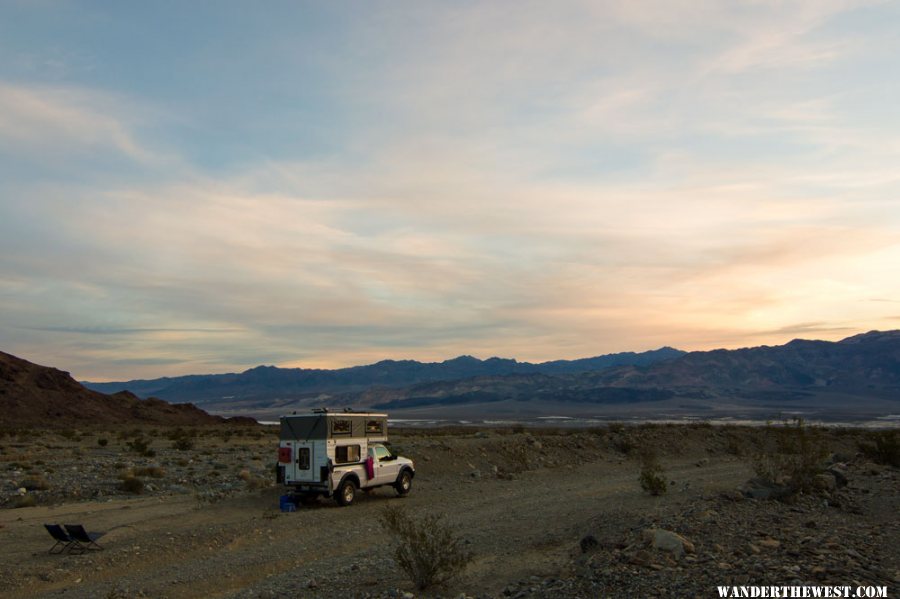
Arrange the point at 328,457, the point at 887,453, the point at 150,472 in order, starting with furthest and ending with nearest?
the point at 150,472 < the point at 887,453 < the point at 328,457

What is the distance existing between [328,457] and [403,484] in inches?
164

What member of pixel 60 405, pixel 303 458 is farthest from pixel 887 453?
pixel 60 405

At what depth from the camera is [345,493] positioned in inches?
858

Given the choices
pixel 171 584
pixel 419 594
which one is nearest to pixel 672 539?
pixel 419 594

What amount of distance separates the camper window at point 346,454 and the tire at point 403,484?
2461 mm

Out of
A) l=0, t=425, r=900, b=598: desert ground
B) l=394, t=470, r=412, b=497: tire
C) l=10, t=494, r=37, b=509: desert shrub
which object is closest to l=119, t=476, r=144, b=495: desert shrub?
l=0, t=425, r=900, b=598: desert ground

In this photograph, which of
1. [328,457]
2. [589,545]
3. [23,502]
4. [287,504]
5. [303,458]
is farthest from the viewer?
[23,502]

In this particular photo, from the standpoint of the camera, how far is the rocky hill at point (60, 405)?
87.8 meters

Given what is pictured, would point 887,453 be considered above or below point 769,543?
below

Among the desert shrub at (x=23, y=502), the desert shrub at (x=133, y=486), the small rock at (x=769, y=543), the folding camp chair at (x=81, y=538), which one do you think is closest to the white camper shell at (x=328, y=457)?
the folding camp chair at (x=81, y=538)

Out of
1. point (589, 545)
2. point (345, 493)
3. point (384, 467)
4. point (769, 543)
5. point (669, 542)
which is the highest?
point (669, 542)

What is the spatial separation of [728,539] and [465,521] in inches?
333

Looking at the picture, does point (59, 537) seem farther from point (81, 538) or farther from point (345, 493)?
point (345, 493)

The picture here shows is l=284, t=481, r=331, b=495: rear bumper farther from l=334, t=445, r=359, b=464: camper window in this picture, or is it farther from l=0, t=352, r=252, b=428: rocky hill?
l=0, t=352, r=252, b=428: rocky hill
